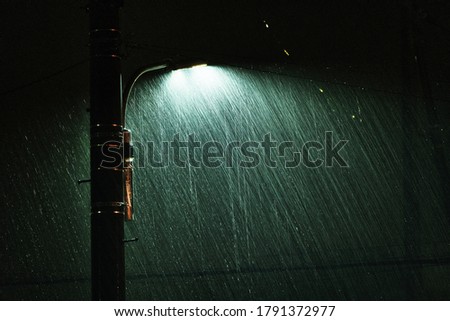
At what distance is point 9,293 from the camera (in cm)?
1259

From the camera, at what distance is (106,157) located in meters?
6.49

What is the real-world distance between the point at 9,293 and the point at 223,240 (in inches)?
161

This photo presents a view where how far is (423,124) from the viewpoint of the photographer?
43.7ft

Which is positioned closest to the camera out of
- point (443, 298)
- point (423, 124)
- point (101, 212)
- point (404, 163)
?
point (101, 212)

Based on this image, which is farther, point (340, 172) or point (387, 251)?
point (340, 172)

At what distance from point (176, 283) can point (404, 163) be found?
5.41 metres

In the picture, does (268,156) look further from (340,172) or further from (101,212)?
(101,212)

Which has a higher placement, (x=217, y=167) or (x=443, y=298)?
(x=217, y=167)

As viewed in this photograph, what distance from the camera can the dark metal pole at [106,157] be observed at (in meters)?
6.40

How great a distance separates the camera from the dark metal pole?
252 inches

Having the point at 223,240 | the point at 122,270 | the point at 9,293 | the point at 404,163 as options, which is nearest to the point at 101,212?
the point at 122,270

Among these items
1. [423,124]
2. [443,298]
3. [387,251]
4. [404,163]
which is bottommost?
[443,298]

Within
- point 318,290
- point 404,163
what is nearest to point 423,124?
point 404,163

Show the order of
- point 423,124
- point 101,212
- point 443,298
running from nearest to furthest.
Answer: point 101,212
point 443,298
point 423,124
